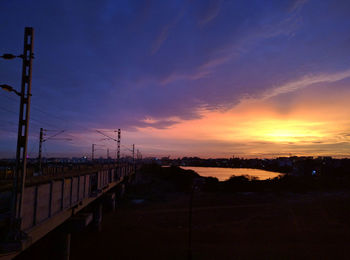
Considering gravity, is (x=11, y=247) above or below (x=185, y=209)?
above

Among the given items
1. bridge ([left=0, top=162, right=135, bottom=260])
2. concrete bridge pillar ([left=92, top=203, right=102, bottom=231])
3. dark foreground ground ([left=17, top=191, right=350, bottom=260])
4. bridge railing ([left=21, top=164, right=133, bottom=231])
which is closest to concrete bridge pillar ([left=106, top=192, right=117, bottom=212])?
dark foreground ground ([left=17, top=191, right=350, bottom=260])

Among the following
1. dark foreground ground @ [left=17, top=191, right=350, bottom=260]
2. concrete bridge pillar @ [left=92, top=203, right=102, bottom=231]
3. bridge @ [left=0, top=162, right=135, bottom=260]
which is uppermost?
bridge @ [left=0, top=162, right=135, bottom=260]

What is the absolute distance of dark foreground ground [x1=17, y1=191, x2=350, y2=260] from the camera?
20.8 meters

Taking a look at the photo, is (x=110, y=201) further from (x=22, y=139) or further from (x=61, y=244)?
(x=22, y=139)

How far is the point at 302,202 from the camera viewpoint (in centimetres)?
4644

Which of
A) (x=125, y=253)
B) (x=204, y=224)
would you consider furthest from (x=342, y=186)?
(x=125, y=253)

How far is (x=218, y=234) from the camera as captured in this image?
26.0m

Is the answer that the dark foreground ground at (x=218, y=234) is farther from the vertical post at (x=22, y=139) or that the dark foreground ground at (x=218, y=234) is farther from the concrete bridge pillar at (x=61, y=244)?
the vertical post at (x=22, y=139)

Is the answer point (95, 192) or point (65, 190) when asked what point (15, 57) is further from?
point (95, 192)

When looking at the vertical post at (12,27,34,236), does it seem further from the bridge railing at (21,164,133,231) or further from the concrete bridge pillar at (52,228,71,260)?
the concrete bridge pillar at (52,228,71,260)

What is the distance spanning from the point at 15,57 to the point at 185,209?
113 feet

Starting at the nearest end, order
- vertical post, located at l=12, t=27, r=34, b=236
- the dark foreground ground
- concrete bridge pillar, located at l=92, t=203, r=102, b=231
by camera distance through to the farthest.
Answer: vertical post, located at l=12, t=27, r=34, b=236 < the dark foreground ground < concrete bridge pillar, located at l=92, t=203, r=102, b=231

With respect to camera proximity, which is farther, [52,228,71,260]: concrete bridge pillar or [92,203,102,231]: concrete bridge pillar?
[92,203,102,231]: concrete bridge pillar

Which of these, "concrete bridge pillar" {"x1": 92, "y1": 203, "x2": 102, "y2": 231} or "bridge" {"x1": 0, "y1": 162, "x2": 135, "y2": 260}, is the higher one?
"bridge" {"x1": 0, "y1": 162, "x2": 135, "y2": 260}
